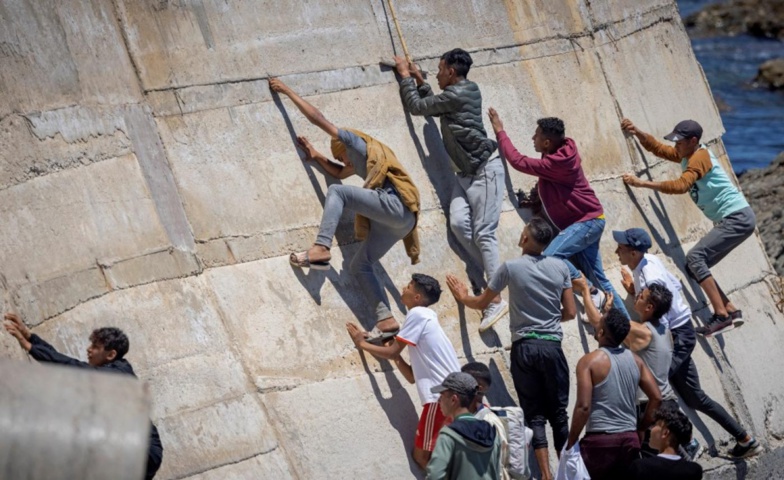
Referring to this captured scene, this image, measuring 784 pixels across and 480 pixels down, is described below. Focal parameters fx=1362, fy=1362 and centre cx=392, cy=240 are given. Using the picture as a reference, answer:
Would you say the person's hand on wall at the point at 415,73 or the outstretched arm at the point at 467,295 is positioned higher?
the person's hand on wall at the point at 415,73

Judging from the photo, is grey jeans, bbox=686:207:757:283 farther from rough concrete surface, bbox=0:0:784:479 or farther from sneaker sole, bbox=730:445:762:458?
sneaker sole, bbox=730:445:762:458

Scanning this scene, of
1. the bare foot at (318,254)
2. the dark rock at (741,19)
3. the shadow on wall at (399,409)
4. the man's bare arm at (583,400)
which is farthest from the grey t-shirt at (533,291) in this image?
the dark rock at (741,19)

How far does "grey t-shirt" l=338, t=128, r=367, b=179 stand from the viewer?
9180mm

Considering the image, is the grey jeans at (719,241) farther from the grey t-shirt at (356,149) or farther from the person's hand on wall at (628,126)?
the grey t-shirt at (356,149)

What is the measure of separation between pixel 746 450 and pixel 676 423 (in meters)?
2.75

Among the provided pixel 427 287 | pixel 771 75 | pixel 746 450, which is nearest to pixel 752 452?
pixel 746 450

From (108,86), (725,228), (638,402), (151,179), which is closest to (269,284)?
(151,179)

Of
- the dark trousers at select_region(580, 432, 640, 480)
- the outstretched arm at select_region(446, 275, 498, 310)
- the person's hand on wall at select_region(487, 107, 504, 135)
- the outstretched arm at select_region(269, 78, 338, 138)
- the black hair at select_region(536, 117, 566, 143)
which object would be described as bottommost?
the dark trousers at select_region(580, 432, 640, 480)

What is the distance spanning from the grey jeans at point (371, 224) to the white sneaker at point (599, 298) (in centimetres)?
186

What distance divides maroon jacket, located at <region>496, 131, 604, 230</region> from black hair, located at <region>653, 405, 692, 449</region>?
79.3 inches

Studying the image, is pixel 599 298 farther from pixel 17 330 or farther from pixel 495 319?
pixel 17 330

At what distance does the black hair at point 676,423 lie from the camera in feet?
28.5

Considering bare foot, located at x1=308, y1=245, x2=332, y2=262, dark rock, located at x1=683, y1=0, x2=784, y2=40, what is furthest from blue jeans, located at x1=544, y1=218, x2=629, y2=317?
dark rock, located at x1=683, y1=0, x2=784, y2=40

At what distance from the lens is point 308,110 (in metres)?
9.25
